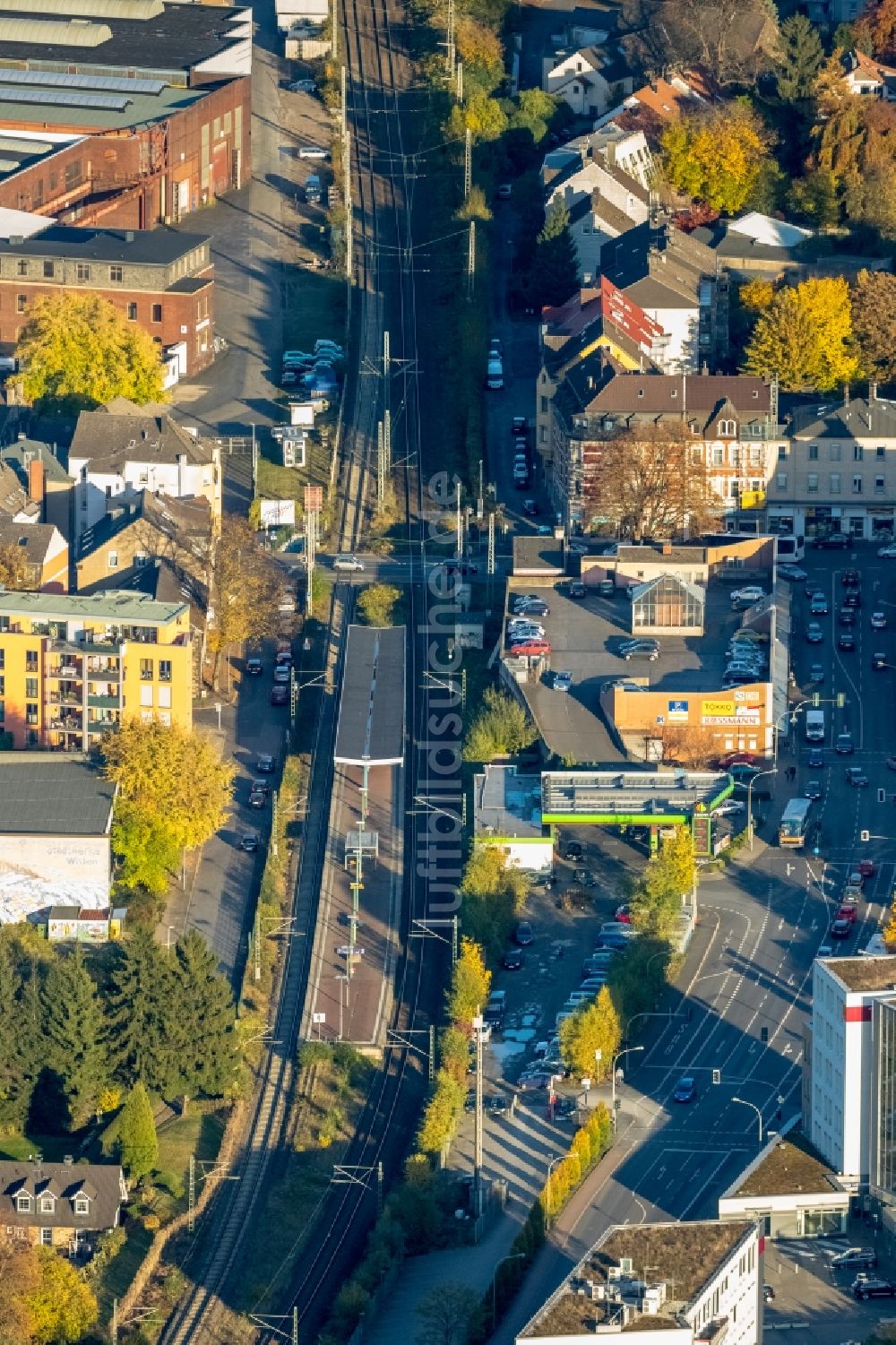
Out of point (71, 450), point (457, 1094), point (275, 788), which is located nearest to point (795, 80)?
point (71, 450)

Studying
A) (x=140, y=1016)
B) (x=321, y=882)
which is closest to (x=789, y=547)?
(x=321, y=882)

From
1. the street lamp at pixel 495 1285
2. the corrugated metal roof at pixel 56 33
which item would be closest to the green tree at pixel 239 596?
the street lamp at pixel 495 1285

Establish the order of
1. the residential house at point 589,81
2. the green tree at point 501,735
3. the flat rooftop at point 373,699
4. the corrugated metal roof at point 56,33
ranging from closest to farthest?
the green tree at point 501,735 → the flat rooftop at point 373,699 → the residential house at point 589,81 → the corrugated metal roof at point 56,33

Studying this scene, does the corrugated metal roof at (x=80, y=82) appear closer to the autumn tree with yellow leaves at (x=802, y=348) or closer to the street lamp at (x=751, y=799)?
the autumn tree with yellow leaves at (x=802, y=348)

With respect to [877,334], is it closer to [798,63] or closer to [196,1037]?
[798,63]

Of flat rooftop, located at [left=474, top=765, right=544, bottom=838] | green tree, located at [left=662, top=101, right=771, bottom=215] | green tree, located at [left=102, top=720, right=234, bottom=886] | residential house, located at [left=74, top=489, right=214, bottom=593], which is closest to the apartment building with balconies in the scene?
green tree, located at [left=102, top=720, right=234, bottom=886]

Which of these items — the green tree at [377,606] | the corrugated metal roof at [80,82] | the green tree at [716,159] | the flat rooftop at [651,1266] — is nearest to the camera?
the flat rooftop at [651,1266]

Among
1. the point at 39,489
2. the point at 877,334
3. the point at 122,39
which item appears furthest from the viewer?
the point at 122,39
